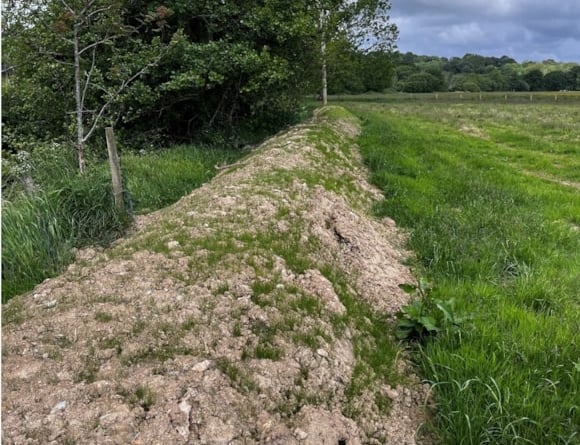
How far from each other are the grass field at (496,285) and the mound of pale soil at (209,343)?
0.40 metres

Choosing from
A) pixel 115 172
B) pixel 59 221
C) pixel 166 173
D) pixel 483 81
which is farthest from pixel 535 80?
pixel 59 221

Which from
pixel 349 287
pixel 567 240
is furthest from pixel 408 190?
pixel 349 287

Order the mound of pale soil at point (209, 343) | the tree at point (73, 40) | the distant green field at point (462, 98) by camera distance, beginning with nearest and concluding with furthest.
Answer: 1. the mound of pale soil at point (209, 343)
2. the tree at point (73, 40)
3. the distant green field at point (462, 98)

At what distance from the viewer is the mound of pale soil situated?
Answer: 271 cm

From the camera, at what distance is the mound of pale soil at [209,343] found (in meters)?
2.71

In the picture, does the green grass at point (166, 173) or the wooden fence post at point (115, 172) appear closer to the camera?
the wooden fence post at point (115, 172)

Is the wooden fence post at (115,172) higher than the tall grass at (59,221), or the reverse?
the wooden fence post at (115,172)

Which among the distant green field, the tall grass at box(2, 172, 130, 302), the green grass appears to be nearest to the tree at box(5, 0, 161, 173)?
the green grass

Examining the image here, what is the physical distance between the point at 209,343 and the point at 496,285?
3659mm

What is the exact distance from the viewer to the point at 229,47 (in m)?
12.3

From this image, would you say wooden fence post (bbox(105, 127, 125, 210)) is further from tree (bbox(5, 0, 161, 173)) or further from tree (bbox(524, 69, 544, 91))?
tree (bbox(524, 69, 544, 91))

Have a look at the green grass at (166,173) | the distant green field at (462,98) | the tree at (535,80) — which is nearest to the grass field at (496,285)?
the green grass at (166,173)

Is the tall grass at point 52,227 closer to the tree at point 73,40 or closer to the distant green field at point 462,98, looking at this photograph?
the tree at point 73,40

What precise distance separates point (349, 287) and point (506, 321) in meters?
1.57
